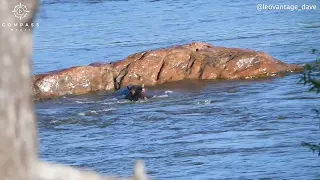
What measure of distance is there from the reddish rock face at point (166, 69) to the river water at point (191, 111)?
42 cm

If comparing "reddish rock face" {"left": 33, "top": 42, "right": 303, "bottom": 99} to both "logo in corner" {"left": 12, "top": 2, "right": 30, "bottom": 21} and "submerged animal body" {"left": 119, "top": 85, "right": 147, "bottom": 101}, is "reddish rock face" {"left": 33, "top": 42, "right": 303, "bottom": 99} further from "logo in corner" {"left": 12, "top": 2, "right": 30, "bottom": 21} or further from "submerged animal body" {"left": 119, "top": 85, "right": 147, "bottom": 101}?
"logo in corner" {"left": 12, "top": 2, "right": 30, "bottom": 21}

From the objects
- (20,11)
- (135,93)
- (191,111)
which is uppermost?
(20,11)

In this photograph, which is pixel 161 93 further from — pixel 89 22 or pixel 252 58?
pixel 89 22

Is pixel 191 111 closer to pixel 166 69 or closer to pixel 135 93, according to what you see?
pixel 135 93

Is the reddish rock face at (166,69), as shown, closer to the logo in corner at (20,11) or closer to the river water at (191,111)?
the river water at (191,111)

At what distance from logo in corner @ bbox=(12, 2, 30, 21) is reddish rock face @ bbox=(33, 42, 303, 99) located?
1477 centimetres

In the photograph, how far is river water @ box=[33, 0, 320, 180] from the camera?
35.4ft

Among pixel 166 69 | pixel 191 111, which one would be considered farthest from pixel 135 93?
pixel 166 69

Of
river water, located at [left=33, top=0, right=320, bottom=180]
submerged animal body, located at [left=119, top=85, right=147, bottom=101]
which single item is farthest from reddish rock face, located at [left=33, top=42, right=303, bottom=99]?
submerged animal body, located at [left=119, top=85, right=147, bottom=101]

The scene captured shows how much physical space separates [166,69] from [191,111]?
301 cm

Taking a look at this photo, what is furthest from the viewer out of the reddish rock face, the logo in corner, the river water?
the reddish rock face

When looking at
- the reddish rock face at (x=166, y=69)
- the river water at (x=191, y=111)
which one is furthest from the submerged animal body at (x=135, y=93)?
the reddish rock face at (x=166, y=69)

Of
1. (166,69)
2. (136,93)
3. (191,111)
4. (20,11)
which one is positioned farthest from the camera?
(166,69)

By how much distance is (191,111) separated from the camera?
1445 cm
